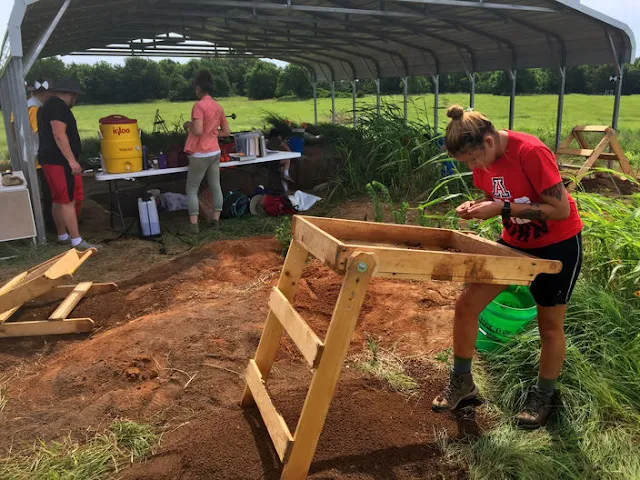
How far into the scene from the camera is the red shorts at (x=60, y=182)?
633 centimetres

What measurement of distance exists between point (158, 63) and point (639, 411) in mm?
42212

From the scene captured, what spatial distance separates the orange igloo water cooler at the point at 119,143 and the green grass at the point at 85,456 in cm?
487

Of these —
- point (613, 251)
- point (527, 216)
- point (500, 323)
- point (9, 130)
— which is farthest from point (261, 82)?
point (527, 216)

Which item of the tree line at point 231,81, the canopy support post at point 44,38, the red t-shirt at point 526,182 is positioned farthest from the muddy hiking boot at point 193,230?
the tree line at point 231,81

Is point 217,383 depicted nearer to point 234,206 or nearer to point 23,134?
point 23,134

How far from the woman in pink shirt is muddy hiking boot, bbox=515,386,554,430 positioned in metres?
→ 5.24

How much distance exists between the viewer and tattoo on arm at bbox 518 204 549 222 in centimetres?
238

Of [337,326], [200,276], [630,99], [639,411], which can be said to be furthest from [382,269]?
[630,99]

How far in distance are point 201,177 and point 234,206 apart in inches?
37.9

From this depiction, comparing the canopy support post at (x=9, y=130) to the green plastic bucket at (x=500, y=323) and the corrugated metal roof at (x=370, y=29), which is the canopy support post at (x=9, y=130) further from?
the green plastic bucket at (x=500, y=323)

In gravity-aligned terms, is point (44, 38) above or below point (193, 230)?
above

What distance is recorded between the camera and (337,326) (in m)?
2.07

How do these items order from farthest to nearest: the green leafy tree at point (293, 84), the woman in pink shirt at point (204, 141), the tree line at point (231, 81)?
the tree line at point (231, 81), the green leafy tree at point (293, 84), the woman in pink shirt at point (204, 141)

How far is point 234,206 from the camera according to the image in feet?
26.3
